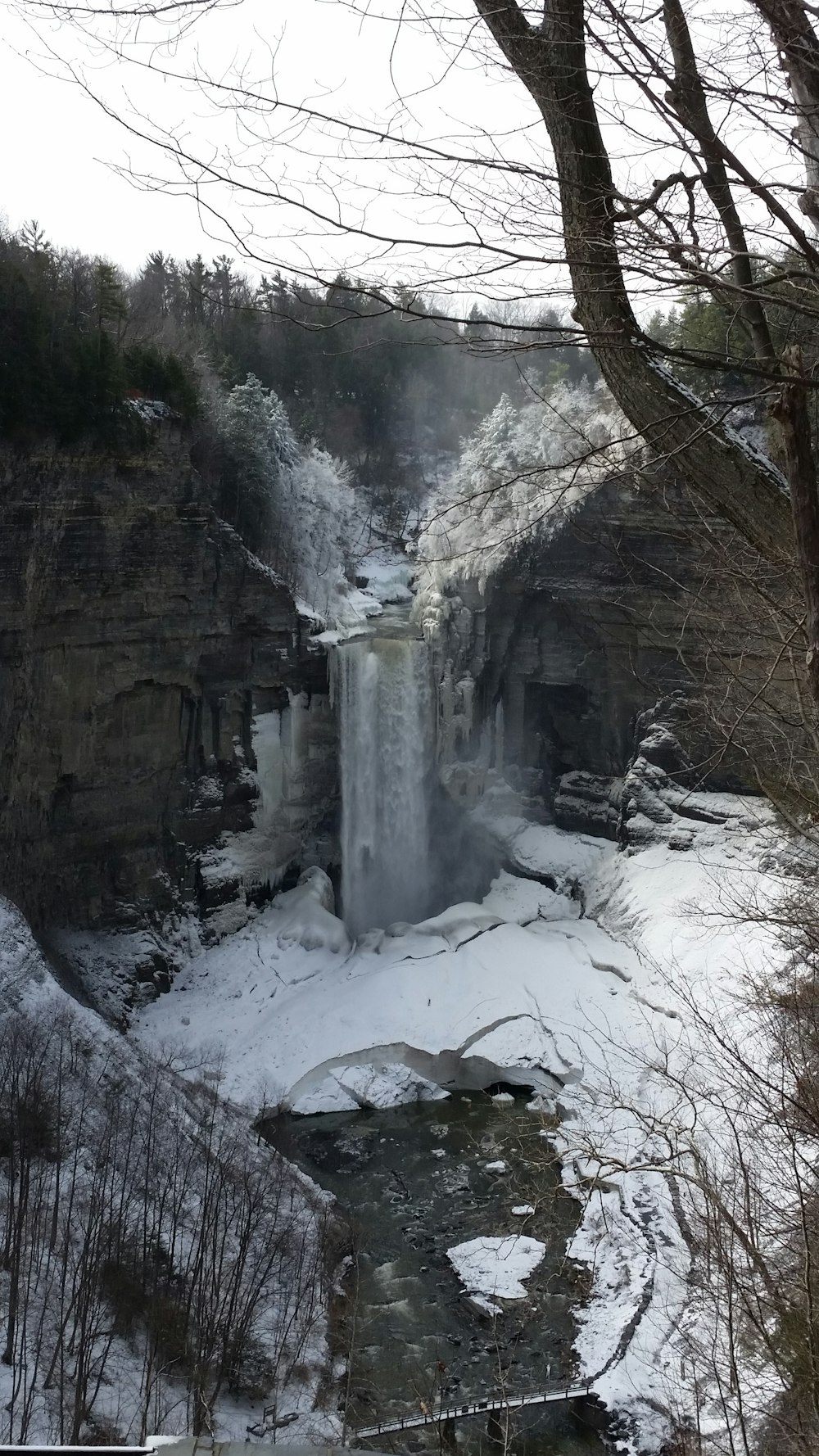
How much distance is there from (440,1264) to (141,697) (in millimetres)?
13304

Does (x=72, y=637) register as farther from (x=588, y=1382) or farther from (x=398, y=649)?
(x=588, y=1382)

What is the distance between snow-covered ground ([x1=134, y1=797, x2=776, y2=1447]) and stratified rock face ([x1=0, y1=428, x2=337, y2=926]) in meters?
2.32

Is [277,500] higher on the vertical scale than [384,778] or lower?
higher

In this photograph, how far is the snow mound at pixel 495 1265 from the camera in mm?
15328

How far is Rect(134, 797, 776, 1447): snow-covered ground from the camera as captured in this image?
64.3ft

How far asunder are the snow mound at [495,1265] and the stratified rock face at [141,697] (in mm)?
11236

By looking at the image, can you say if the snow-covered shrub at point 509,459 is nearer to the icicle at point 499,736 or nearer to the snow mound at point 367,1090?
the icicle at point 499,736

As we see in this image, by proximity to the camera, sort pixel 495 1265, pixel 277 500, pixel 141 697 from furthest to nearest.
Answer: pixel 277 500
pixel 141 697
pixel 495 1265

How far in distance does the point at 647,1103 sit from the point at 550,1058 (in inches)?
120

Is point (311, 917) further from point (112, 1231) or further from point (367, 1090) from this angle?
point (112, 1231)

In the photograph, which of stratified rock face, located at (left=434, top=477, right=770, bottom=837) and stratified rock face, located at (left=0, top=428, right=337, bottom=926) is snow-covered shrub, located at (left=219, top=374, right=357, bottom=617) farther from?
stratified rock face, located at (left=434, top=477, right=770, bottom=837)

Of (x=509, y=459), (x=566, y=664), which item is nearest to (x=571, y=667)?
(x=566, y=664)

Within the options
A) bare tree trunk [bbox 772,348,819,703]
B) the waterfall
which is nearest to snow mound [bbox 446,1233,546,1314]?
the waterfall

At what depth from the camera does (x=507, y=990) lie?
2234 cm
